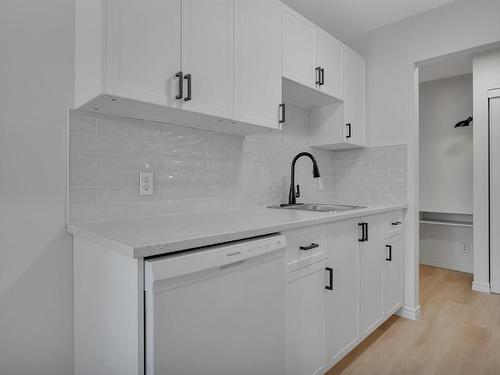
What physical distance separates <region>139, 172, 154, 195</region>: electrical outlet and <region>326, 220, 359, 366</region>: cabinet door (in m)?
0.97

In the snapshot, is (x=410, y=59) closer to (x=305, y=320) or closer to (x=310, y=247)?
(x=310, y=247)

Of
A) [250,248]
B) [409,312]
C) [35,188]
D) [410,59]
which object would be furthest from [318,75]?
[409,312]

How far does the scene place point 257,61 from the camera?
1699mm

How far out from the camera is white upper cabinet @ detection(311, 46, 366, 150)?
2472 millimetres

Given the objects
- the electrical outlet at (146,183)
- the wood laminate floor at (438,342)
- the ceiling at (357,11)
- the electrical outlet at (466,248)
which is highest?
the ceiling at (357,11)

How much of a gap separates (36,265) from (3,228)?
0.20 meters

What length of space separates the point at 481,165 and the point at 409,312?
1702 mm

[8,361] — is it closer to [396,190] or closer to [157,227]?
[157,227]

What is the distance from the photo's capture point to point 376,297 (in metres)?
2.08

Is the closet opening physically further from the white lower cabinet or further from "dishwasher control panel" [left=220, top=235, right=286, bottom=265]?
"dishwasher control panel" [left=220, top=235, right=286, bottom=265]

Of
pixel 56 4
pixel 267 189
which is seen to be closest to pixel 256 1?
pixel 56 4

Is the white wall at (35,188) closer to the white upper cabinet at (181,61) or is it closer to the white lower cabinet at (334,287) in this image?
the white upper cabinet at (181,61)

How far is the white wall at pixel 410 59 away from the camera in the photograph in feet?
7.22

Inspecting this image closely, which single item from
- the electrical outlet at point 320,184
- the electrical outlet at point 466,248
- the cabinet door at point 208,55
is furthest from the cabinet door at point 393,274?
the electrical outlet at point 466,248
